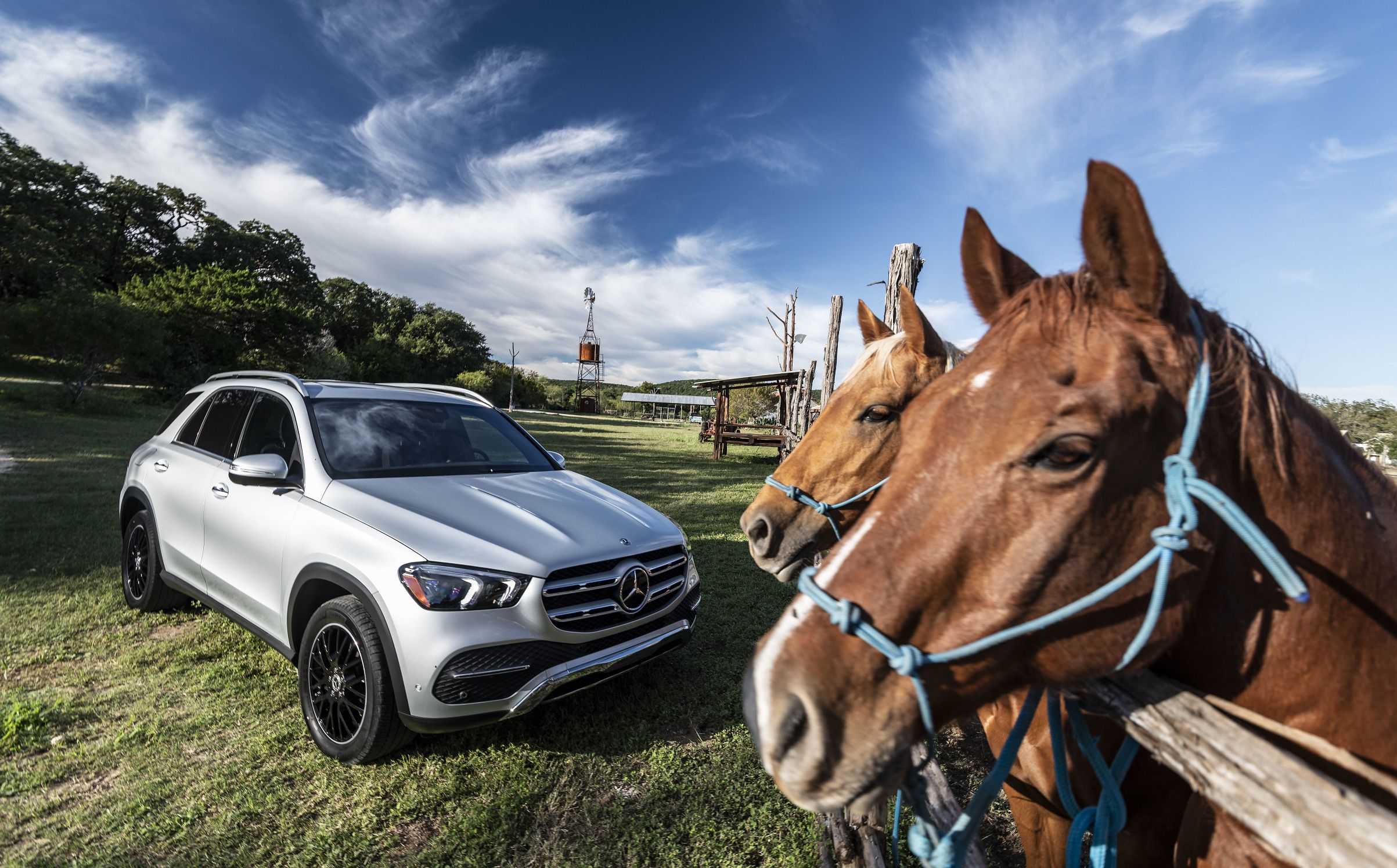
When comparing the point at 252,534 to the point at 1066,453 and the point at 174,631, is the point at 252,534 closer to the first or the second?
the point at 174,631

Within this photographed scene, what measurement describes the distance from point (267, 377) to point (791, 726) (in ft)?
15.6

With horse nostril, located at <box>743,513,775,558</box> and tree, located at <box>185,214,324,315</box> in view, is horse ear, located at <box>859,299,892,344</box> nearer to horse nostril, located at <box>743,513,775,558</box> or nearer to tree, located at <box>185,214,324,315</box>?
horse nostril, located at <box>743,513,775,558</box>

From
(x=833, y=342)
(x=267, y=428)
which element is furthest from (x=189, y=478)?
(x=833, y=342)

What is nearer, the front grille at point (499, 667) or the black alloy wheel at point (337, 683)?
the front grille at point (499, 667)

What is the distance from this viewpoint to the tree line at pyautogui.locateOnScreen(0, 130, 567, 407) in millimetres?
17625

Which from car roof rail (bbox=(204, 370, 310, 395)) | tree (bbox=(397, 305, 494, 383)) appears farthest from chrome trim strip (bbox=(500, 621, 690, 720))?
tree (bbox=(397, 305, 494, 383))

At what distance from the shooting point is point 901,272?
4.82 meters

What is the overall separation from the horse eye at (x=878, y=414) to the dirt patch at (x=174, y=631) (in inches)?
198

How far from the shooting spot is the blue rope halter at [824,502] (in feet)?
7.52

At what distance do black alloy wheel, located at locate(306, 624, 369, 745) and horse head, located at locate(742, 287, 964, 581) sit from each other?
2108 mm

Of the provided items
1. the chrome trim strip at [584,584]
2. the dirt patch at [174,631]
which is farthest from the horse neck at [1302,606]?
the dirt patch at [174,631]

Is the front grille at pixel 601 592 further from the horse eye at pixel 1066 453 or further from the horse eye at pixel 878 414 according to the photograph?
the horse eye at pixel 1066 453

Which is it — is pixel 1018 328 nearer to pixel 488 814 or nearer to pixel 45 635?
pixel 488 814

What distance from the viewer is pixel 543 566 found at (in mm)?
2797
